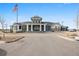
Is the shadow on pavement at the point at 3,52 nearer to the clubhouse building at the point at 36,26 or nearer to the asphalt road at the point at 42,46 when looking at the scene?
the asphalt road at the point at 42,46

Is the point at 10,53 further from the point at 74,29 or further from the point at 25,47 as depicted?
the point at 74,29

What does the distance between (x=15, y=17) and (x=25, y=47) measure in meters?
0.68

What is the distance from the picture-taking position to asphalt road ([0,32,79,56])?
5.59m

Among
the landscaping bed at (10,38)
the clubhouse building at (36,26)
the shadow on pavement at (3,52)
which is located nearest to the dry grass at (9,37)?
the landscaping bed at (10,38)

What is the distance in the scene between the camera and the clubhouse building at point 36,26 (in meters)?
5.96

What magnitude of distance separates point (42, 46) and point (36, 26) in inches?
21.7

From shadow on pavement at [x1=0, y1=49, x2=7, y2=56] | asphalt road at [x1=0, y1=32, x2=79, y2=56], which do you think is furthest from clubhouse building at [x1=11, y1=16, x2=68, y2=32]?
shadow on pavement at [x1=0, y1=49, x2=7, y2=56]

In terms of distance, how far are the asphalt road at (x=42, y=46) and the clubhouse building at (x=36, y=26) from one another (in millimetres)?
118

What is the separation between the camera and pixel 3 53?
5605 mm

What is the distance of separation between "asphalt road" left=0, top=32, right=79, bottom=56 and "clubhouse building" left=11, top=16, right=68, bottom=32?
4.7 inches

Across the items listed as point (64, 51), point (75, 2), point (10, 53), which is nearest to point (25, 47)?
point (10, 53)

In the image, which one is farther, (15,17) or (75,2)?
(15,17)

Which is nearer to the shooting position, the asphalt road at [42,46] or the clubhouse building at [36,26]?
the asphalt road at [42,46]

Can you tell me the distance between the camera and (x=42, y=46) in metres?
5.78
